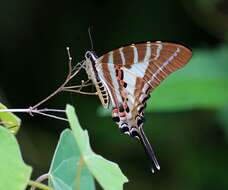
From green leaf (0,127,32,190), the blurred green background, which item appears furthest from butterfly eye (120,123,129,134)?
the blurred green background

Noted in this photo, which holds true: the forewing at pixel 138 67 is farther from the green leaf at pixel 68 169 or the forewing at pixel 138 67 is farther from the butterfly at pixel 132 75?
the green leaf at pixel 68 169

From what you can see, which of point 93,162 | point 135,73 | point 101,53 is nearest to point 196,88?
point 101,53

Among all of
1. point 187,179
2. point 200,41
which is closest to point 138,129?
point 187,179

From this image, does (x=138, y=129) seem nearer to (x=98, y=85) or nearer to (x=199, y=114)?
(x=98, y=85)

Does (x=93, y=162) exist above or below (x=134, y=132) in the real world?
above

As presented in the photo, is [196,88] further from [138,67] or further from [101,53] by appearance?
[138,67]

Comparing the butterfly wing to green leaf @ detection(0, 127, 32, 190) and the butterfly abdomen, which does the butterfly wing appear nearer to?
the butterfly abdomen
